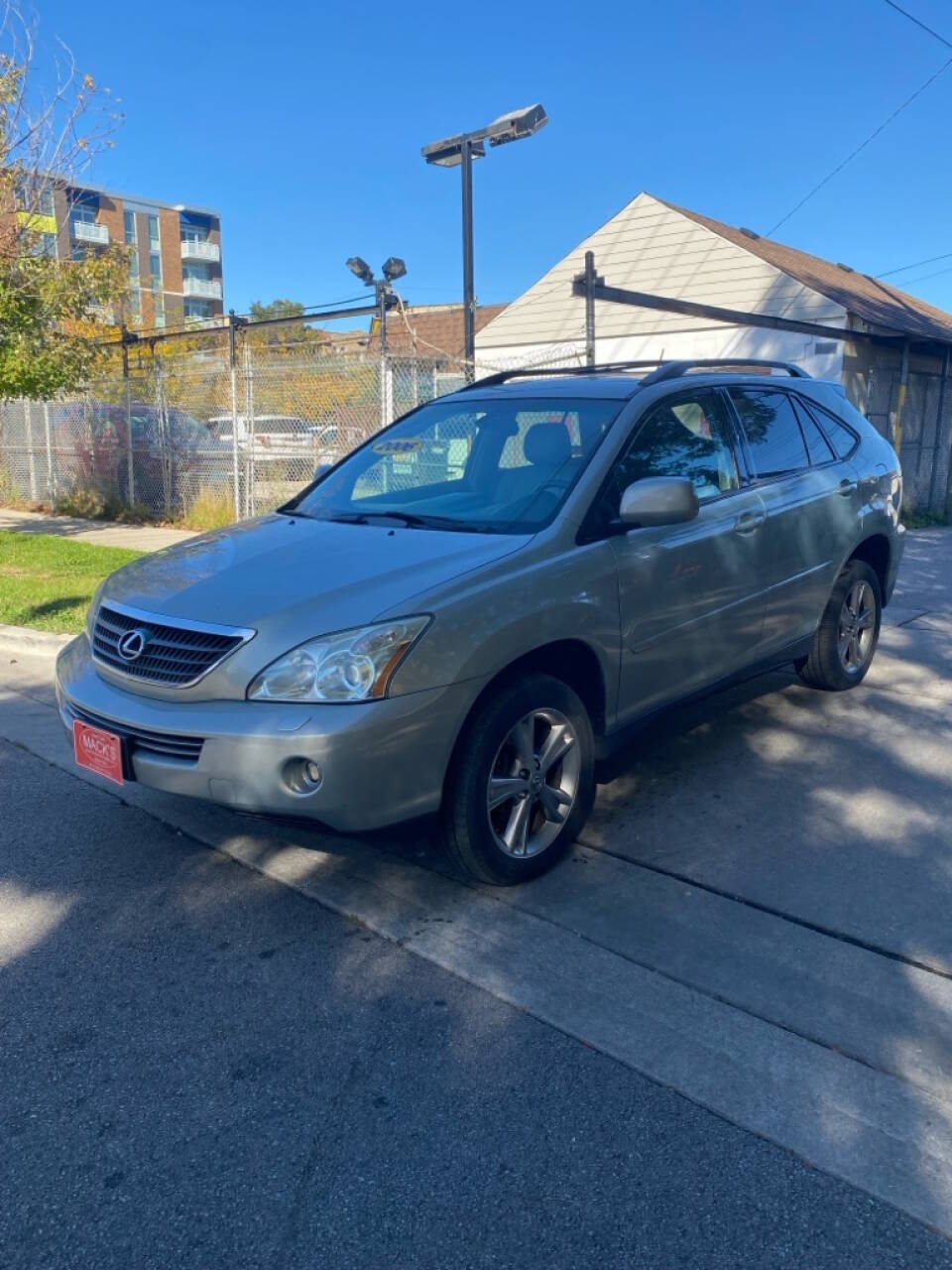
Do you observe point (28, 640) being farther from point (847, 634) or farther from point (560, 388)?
point (847, 634)

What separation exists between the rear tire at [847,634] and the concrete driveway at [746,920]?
0.39 meters

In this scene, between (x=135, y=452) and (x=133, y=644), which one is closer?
(x=133, y=644)

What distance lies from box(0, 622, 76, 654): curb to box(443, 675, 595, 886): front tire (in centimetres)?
476

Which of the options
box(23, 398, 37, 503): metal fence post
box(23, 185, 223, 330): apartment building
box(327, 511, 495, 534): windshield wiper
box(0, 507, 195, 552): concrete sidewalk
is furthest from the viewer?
box(23, 185, 223, 330): apartment building

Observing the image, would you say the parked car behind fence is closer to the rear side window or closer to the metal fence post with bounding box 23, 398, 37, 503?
the metal fence post with bounding box 23, 398, 37, 503

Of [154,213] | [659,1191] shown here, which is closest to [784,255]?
[659,1191]

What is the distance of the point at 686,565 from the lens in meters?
4.46

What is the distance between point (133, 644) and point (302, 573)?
0.65 m

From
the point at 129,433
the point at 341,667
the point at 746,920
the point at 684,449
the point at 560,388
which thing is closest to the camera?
the point at 341,667

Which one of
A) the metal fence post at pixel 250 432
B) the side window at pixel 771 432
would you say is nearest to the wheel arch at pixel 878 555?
the side window at pixel 771 432

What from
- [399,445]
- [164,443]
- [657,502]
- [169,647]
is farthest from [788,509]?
[164,443]

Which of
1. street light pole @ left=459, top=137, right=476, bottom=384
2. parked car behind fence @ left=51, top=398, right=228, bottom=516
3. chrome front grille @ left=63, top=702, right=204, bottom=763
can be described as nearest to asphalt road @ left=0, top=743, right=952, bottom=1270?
chrome front grille @ left=63, top=702, right=204, bottom=763

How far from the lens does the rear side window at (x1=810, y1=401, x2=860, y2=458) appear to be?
229 inches

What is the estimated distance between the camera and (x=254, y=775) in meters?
3.29
